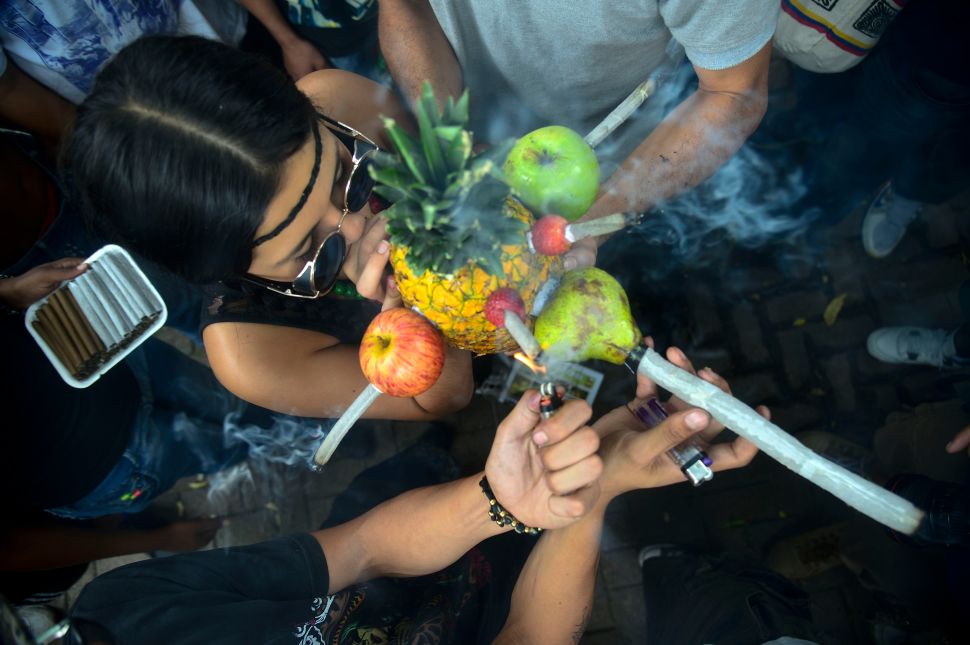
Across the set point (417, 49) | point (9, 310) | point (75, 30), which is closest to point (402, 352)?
point (417, 49)

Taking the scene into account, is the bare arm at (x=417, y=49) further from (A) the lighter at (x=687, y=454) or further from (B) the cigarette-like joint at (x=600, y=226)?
(A) the lighter at (x=687, y=454)

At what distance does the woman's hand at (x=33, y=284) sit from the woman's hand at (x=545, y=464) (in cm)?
234

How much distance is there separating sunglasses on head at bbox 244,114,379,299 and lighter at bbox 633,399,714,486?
1.57 meters

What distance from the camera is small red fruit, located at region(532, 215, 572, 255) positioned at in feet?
5.99

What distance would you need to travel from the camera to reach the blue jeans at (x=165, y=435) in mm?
3287

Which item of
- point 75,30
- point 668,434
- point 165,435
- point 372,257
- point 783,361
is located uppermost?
point 75,30

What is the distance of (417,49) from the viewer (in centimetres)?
292

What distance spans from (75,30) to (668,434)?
145 inches

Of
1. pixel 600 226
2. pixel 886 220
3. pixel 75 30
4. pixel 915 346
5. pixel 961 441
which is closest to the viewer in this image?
pixel 600 226

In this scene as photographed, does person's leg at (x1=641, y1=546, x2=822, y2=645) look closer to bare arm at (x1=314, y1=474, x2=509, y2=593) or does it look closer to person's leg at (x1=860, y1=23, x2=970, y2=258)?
bare arm at (x1=314, y1=474, x2=509, y2=593)

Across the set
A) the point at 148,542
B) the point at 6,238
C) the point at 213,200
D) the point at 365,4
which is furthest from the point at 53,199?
the point at 148,542

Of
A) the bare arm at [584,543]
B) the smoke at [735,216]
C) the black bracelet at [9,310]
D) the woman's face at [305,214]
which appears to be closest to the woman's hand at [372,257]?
the woman's face at [305,214]

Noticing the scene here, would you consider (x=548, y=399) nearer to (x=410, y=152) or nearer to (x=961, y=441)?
(x=410, y=152)

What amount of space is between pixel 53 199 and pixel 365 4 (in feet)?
7.35
